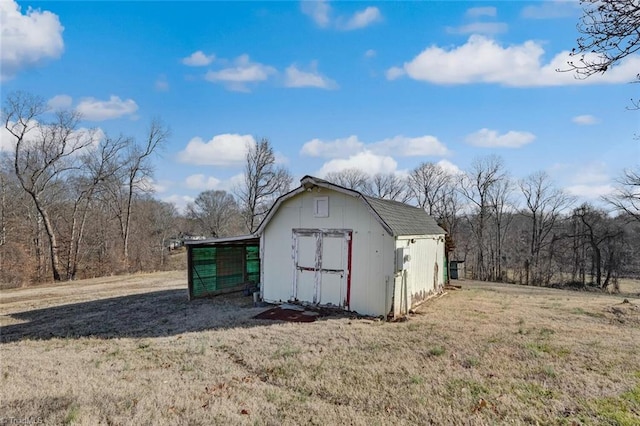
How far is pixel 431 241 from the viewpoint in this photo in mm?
12844

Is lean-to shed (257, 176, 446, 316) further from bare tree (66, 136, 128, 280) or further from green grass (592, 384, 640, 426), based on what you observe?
bare tree (66, 136, 128, 280)

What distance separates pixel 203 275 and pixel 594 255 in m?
29.5

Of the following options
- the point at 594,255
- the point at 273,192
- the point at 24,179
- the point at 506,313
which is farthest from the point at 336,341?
the point at 594,255

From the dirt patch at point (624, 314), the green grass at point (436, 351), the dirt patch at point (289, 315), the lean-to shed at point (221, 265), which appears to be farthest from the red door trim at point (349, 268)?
the dirt patch at point (624, 314)

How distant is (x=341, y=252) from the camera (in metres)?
9.97

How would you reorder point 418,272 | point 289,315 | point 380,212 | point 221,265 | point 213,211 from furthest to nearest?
point 213,211 < point 221,265 < point 418,272 < point 380,212 < point 289,315

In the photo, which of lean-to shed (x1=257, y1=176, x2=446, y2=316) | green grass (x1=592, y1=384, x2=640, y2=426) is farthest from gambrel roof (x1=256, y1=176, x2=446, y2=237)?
green grass (x1=592, y1=384, x2=640, y2=426)

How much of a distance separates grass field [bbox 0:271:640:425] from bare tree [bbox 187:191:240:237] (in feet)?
110

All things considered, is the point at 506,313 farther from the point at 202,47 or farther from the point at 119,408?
the point at 202,47

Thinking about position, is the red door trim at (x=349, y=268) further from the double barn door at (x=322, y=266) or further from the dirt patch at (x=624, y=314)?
the dirt patch at (x=624, y=314)

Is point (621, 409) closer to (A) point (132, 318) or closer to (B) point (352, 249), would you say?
(B) point (352, 249)

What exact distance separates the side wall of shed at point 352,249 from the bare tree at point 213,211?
101 ft

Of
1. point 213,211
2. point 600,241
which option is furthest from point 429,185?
point 213,211

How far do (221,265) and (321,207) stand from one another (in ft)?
18.0
